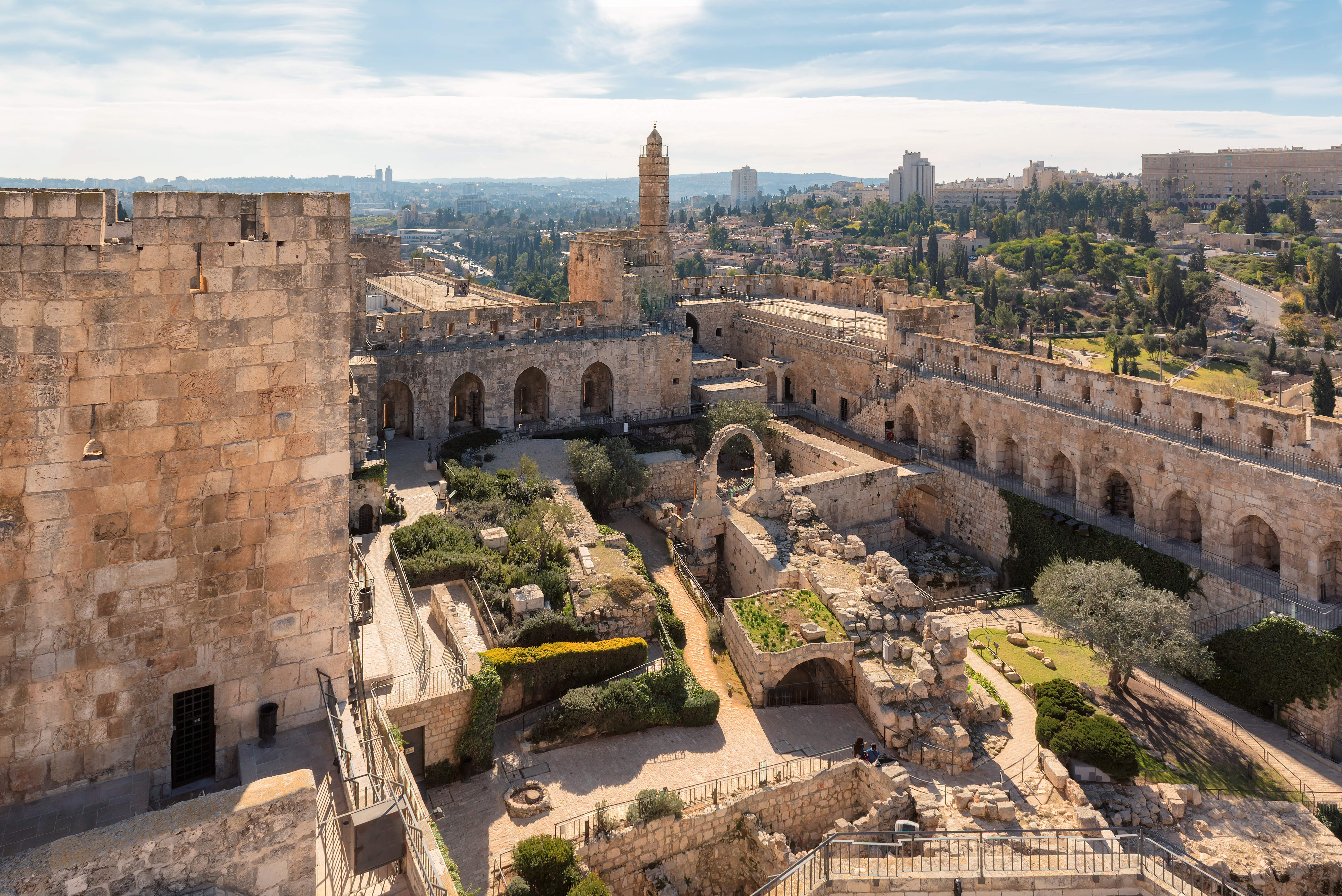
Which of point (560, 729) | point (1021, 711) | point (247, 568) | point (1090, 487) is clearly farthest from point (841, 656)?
point (247, 568)

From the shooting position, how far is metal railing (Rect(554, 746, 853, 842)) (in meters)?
13.7

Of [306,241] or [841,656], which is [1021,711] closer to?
[841,656]

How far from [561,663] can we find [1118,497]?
16288 mm

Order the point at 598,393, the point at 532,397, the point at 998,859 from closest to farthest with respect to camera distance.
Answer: the point at 998,859 < the point at 532,397 < the point at 598,393

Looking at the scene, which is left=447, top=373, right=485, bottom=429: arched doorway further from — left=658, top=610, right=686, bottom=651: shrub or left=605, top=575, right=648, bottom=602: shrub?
left=658, top=610, right=686, bottom=651: shrub

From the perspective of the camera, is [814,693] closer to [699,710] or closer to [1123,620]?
[699,710]

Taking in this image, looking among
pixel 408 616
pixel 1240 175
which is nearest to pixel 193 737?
pixel 408 616

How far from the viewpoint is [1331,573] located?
18.9 m

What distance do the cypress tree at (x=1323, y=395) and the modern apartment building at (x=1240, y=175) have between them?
107 meters

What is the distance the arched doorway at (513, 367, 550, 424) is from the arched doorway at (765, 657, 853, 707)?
14534 millimetres

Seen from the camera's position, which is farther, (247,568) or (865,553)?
(865,553)

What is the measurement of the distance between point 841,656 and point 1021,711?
3836 millimetres

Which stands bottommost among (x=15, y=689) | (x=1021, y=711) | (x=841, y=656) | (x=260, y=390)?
(x=1021, y=711)

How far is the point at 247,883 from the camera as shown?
650cm
